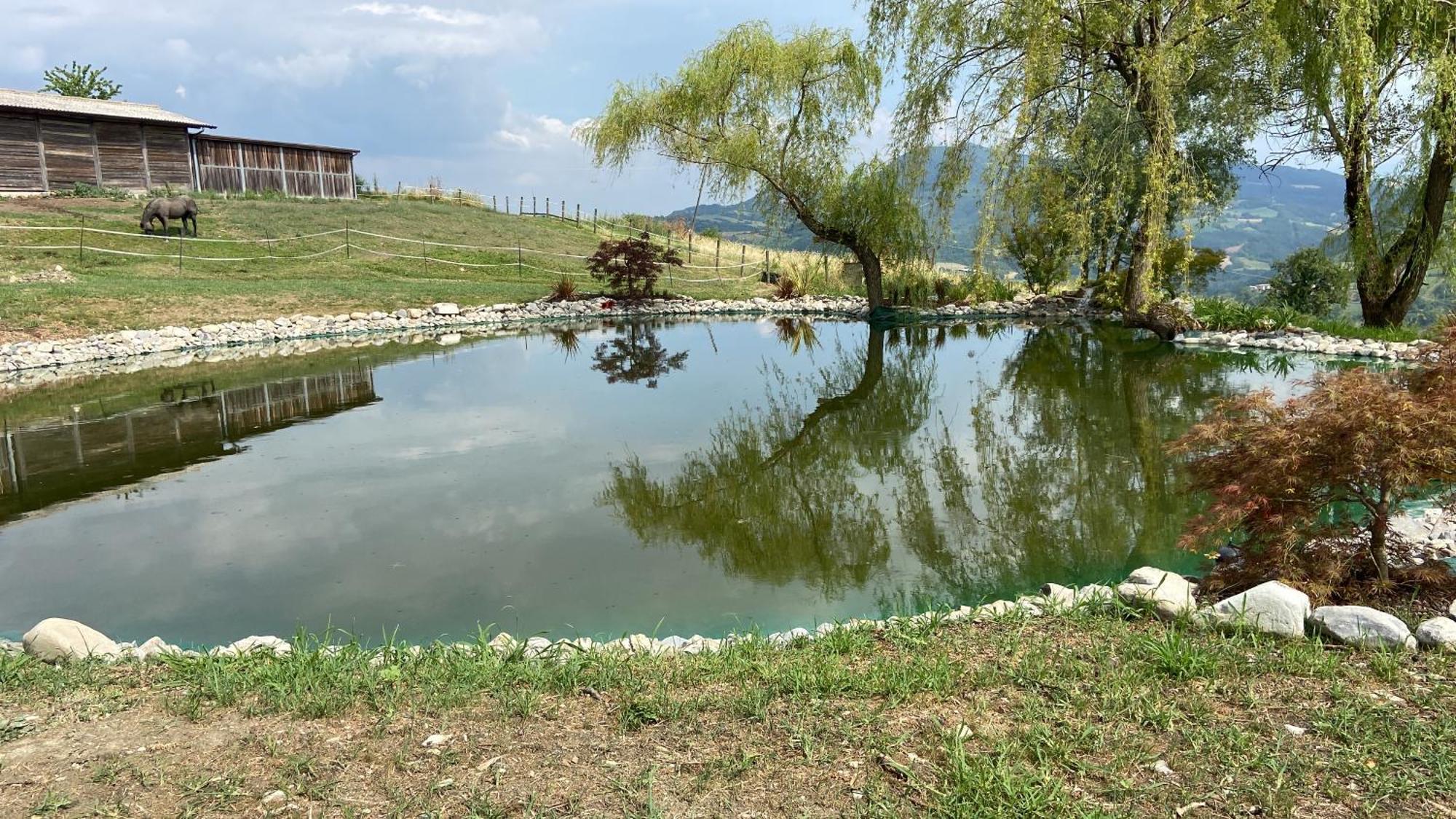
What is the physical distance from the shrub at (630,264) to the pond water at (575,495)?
29.9ft

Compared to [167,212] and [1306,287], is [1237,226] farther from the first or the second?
[167,212]

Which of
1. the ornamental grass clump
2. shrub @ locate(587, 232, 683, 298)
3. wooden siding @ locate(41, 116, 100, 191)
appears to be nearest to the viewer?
the ornamental grass clump

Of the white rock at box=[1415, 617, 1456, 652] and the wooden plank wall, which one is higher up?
the wooden plank wall

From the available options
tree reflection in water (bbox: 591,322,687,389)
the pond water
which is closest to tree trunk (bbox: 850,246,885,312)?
tree reflection in water (bbox: 591,322,687,389)

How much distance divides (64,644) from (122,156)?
31384 millimetres

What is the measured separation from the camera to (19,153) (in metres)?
26.0

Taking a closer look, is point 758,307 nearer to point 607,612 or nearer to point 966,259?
point 966,259

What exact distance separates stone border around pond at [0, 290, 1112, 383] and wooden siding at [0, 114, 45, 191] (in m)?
16.2

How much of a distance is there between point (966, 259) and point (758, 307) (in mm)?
10665

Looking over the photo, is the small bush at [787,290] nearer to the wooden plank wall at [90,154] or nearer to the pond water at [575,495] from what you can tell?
the pond water at [575,495]

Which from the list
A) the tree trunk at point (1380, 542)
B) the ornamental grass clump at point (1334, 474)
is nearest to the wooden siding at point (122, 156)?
the ornamental grass clump at point (1334, 474)

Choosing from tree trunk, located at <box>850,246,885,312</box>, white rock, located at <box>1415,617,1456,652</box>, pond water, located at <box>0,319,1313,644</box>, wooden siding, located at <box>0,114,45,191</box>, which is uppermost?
wooden siding, located at <box>0,114,45,191</box>

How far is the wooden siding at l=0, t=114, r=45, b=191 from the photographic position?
25750mm

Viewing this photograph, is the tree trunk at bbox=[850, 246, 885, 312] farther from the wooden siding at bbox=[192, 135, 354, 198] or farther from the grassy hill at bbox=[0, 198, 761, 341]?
the wooden siding at bbox=[192, 135, 354, 198]
